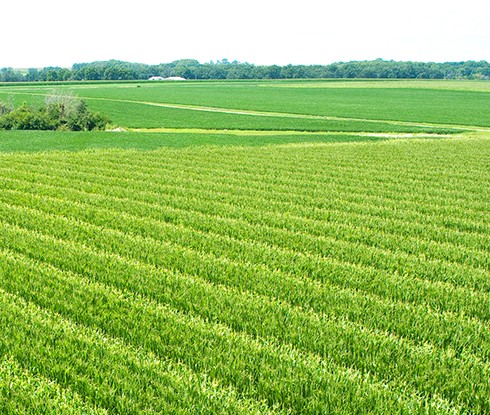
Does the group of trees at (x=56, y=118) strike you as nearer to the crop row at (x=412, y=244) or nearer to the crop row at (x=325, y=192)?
the crop row at (x=325, y=192)

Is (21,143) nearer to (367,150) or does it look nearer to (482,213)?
(367,150)

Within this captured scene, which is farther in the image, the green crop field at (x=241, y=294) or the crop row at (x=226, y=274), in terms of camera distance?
the crop row at (x=226, y=274)

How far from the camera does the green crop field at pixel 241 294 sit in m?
4.84

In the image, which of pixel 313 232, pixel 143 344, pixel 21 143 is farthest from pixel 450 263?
pixel 21 143

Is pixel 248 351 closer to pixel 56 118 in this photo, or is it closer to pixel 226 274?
pixel 226 274

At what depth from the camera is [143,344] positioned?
5.61 m

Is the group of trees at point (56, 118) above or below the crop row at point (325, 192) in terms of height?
above

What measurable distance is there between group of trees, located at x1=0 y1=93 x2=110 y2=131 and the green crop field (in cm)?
2395

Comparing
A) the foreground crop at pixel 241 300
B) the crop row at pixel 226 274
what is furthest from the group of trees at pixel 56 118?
the crop row at pixel 226 274

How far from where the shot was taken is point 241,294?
6.96 meters

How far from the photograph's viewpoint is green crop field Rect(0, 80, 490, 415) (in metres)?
4.84

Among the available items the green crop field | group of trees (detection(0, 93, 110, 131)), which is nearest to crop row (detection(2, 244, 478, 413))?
the green crop field

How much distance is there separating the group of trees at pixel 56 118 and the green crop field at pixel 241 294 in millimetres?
23953

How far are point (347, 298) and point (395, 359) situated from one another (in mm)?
1567
